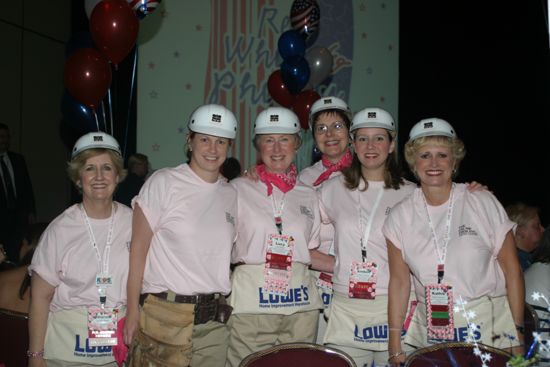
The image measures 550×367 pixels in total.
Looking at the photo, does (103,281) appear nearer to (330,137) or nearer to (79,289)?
(79,289)

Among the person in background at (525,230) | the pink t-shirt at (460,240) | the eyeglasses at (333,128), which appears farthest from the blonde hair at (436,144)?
the person in background at (525,230)

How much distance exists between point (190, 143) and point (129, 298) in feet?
2.86

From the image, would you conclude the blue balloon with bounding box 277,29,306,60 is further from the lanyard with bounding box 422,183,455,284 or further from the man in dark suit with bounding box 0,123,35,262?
the lanyard with bounding box 422,183,455,284

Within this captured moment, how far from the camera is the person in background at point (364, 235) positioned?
9.97ft

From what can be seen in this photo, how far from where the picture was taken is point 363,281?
3.06 metres

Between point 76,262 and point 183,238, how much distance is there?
1.71 feet

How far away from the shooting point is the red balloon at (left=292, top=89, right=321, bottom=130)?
5805mm

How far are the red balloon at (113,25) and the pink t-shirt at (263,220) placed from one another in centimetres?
200

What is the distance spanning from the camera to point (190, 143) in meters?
3.05

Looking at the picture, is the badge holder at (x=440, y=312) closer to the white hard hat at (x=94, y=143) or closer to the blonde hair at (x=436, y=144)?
the blonde hair at (x=436, y=144)

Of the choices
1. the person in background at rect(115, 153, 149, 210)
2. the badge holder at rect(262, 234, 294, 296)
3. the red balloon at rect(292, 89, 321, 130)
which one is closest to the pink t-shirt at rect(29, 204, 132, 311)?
the badge holder at rect(262, 234, 294, 296)

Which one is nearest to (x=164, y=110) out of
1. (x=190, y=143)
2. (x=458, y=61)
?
(x=458, y=61)

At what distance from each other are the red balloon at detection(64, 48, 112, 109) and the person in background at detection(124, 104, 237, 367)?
6.16 feet

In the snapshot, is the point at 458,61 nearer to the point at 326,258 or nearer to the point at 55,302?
the point at 326,258
